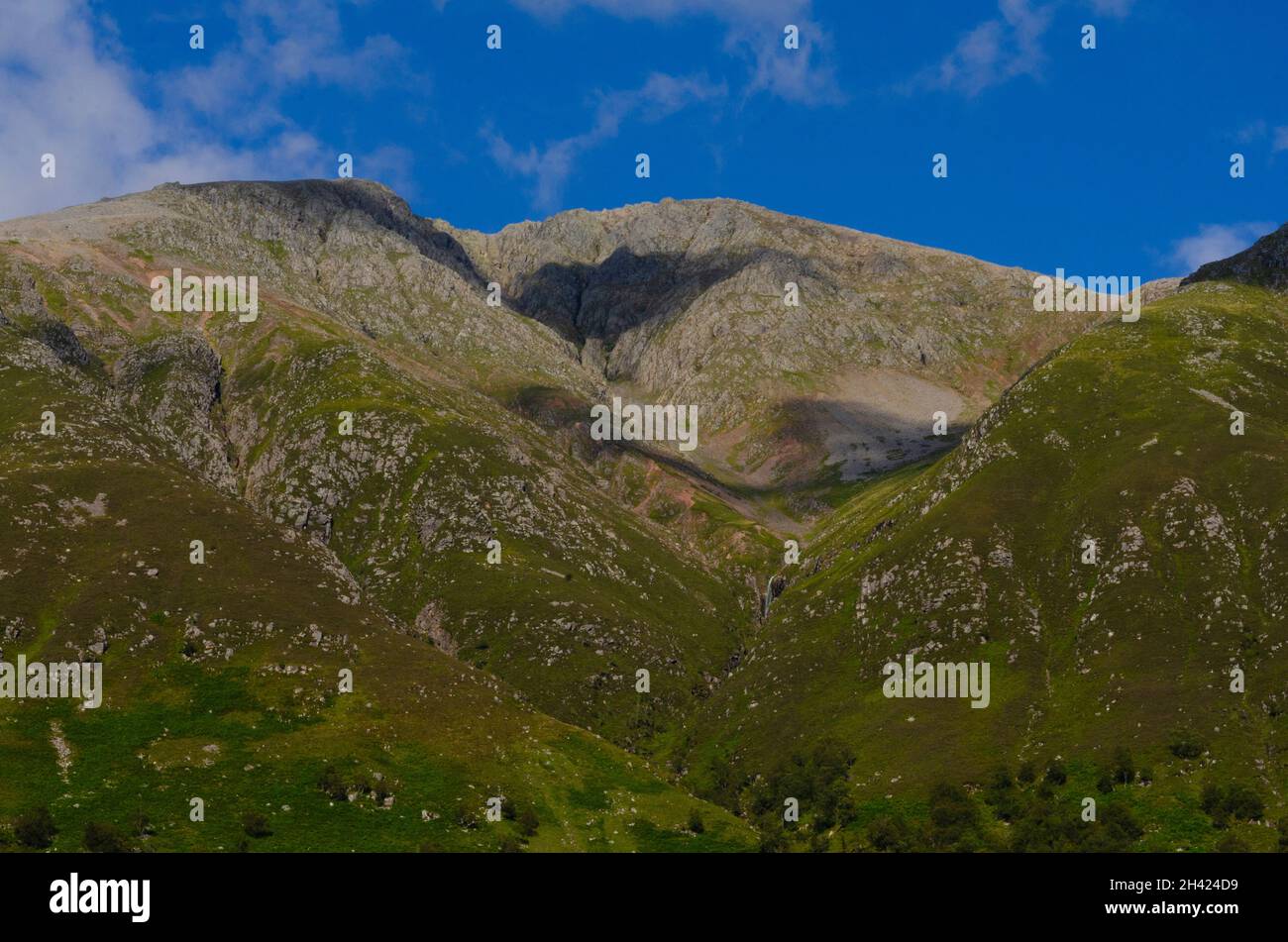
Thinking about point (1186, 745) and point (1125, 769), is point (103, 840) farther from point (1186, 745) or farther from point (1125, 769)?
point (1186, 745)

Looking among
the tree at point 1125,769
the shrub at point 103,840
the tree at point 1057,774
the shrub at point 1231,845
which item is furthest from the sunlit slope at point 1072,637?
the shrub at point 103,840

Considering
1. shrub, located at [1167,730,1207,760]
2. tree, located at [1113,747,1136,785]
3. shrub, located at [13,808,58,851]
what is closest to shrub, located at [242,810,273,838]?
shrub, located at [13,808,58,851]

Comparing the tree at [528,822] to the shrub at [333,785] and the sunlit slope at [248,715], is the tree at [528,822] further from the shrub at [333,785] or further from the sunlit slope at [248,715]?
the shrub at [333,785]

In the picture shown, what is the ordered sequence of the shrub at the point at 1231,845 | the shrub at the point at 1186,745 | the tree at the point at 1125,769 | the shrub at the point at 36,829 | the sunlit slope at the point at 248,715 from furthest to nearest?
the shrub at the point at 1186,745
the tree at the point at 1125,769
the sunlit slope at the point at 248,715
the shrub at the point at 1231,845
the shrub at the point at 36,829

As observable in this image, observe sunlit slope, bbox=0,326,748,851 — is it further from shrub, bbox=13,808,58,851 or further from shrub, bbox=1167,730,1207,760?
shrub, bbox=1167,730,1207,760

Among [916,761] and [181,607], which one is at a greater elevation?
[181,607]
